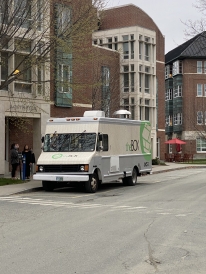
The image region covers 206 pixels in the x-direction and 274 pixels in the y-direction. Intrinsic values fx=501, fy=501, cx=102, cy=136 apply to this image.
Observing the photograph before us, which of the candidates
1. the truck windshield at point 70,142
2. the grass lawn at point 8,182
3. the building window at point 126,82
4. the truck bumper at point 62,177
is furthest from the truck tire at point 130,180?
the building window at point 126,82

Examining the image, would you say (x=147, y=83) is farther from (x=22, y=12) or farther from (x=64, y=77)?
(x=22, y=12)

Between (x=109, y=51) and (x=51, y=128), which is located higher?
(x=109, y=51)

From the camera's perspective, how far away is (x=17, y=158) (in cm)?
2344

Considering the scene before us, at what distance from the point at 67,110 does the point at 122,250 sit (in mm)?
23881

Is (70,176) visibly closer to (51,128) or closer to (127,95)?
(51,128)

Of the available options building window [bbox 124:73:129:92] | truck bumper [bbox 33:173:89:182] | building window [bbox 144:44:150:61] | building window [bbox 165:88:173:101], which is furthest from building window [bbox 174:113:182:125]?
truck bumper [bbox 33:173:89:182]

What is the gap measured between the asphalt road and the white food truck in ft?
5.32

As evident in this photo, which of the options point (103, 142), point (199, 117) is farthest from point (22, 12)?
point (199, 117)

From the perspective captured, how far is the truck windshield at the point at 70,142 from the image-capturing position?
18841 mm

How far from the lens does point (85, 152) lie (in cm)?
1858

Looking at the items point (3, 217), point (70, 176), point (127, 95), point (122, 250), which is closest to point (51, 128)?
point (70, 176)

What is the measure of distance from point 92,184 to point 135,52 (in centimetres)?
2774

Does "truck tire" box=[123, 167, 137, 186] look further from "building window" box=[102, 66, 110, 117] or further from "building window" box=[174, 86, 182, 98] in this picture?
"building window" box=[174, 86, 182, 98]

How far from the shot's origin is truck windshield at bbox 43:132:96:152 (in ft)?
61.8
